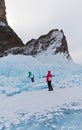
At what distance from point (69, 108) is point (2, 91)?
10.9m

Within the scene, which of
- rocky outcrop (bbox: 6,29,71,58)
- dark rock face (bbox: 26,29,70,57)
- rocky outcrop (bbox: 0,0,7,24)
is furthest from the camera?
rocky outcrop (bbox: 0,0,7,24)

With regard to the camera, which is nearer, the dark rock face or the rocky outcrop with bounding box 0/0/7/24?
the dark rock face

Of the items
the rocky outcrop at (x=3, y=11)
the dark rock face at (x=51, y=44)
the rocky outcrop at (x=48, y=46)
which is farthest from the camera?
the rocky outcrop at (x=3, y=11)

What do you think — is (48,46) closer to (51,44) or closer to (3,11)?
(51,44)

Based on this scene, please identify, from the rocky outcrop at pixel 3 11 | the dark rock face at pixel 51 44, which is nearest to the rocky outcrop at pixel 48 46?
the dark rock face at pixel 51 44

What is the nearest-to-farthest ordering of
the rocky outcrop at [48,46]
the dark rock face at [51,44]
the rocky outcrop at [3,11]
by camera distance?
the rocky outcrop at [48,46]
the dark rock face at [51,44]
the rocky outcrop at [3,11]

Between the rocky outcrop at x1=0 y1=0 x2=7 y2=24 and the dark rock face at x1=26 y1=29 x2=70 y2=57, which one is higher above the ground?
the rocky outcrop at x1=0 y1=0 x2=7 y2=24

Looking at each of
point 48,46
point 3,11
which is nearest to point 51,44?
point 48,46

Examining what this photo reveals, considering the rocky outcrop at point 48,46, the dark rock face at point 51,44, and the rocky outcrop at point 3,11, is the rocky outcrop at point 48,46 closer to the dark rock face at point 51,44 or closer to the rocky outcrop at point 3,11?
the dark rock face at point 51,44

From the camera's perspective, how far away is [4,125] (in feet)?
37.3

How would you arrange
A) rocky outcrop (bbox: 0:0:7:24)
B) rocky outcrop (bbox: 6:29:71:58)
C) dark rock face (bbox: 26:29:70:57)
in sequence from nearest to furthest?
rocky outcrop (bbox: 6:29:71:58) < dark rock face (bbox: 26:29:70:57) < rocky outcrop (bbox: 0:0:7:24)

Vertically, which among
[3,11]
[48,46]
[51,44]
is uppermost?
[3,11]

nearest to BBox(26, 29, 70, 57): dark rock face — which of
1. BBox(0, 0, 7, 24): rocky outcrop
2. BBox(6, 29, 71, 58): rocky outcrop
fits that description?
BBox(6, 29, 71, 58): rocky outcrop

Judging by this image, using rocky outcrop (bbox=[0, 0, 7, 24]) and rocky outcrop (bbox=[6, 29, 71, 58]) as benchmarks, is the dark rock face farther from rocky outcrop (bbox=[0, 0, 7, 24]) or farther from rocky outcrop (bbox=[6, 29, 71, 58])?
rocky outcrop (bbox=[0, 0, 7, 24])
